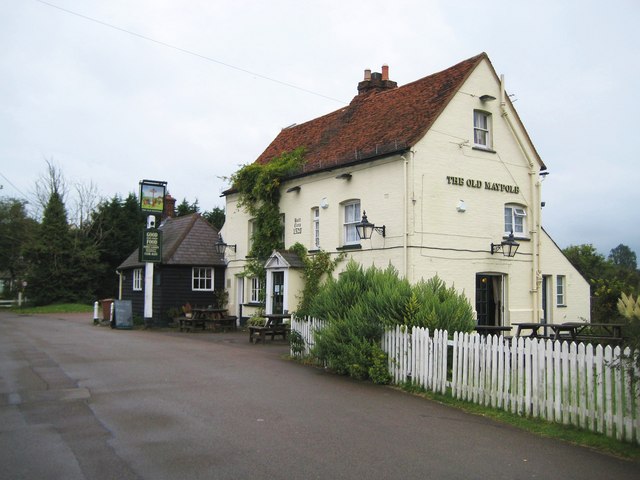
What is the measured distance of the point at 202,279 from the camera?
27438mm

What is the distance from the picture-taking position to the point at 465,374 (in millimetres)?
9555

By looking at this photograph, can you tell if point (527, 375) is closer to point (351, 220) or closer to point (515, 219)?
point (351, 220)

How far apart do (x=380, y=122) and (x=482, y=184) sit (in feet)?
14.2

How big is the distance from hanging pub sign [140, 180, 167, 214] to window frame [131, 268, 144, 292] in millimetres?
4728

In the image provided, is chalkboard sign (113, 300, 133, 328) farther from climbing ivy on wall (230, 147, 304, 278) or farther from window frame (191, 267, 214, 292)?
climbing ivy on wall (230, 147, 304, 278)

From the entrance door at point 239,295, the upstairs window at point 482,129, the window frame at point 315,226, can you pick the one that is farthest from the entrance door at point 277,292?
the upstairs window at point 482,129

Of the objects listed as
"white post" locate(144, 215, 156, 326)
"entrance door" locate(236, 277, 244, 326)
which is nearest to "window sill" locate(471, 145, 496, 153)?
"entrance door" locate(236, 277, 244, 326)

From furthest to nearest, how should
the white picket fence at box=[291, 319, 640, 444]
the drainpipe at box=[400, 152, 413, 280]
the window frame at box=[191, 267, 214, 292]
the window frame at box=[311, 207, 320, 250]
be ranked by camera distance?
the window frame at box=[191, 267, 214, 292] → the window frame at box=[311, 207, 320, 250] → the drainpipe at box=[400, 152, 413, 280] → the white picket fence at box=[291, 319, 640, 444]

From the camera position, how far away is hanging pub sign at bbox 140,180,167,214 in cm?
2498

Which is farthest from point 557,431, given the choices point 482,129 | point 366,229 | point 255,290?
point 255,290

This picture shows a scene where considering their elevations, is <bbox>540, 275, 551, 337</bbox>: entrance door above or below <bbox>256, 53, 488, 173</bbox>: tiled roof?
below

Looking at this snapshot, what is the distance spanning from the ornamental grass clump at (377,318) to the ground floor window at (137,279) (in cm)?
1870

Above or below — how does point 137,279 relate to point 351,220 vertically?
below

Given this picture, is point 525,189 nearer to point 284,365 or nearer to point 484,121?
point 484,121
